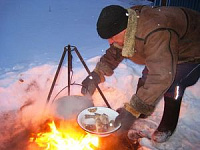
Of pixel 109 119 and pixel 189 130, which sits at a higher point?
pixel 109 119

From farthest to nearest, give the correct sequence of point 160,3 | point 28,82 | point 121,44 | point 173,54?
point 160,3, point 28,82, point 121,44, point 173,54

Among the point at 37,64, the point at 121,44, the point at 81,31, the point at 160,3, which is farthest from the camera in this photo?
the point at 160,3

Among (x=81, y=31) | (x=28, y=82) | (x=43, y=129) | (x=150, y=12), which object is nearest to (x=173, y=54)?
(x=150, y=12)

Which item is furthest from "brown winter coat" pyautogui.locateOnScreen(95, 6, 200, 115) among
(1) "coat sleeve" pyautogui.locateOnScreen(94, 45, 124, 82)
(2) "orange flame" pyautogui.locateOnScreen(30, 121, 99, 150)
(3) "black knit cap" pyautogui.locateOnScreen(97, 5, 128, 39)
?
(2) "orange flame" pyautogui.locateOnScreen(30, 121, 99, 150)

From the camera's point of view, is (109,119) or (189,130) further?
(189,130)

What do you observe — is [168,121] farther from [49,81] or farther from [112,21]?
[49,81]

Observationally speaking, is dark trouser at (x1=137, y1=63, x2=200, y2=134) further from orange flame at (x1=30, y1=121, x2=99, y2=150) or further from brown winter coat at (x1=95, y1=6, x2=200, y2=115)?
orange flame at (x1=30, y1=121, x2=99, y2=150)

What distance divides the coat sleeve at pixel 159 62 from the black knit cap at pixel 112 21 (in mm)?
329

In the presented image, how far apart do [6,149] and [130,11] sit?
2.42 metres

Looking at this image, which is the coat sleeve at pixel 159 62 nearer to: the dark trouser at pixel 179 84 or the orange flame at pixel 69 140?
the dark trouser at pixel 179 84

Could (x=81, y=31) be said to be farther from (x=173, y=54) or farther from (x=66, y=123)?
(x=173, y=54)

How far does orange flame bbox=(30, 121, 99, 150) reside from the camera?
2723 mm

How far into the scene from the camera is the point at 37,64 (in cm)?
476

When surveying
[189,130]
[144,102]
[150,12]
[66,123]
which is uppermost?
[150,12]
